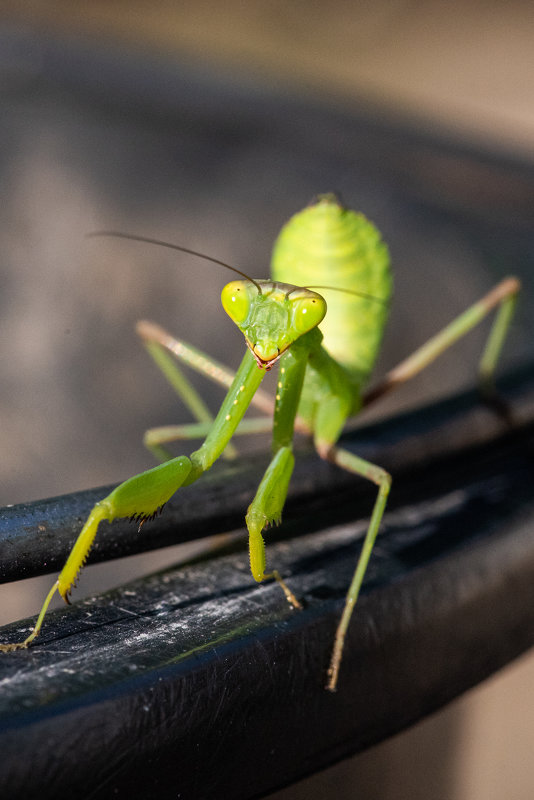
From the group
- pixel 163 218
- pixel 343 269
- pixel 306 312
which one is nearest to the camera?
pixel 306 312

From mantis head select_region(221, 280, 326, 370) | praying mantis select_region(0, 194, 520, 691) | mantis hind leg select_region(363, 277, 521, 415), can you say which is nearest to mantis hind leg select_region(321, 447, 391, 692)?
praying mantis select_region(0, 194, 520, 691)

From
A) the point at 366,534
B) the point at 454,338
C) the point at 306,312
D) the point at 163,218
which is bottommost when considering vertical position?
the point at 366,534

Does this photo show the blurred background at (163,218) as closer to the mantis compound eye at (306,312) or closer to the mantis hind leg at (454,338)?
the mantis hind leg at (454,338)

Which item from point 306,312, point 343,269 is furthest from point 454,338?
point 306,312

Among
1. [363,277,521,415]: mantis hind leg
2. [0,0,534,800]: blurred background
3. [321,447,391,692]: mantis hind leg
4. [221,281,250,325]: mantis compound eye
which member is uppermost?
[0,0,534,800]: blurred background

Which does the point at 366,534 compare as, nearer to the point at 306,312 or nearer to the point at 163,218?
the point at 306,312

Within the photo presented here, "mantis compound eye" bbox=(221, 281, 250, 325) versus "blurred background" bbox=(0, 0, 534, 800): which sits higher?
"blurred background" bbox=(0, 0, 534, 800)

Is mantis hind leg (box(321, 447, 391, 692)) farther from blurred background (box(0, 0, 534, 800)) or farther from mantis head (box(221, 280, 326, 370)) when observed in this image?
blurred background (box(0, 0, 534, 800))
